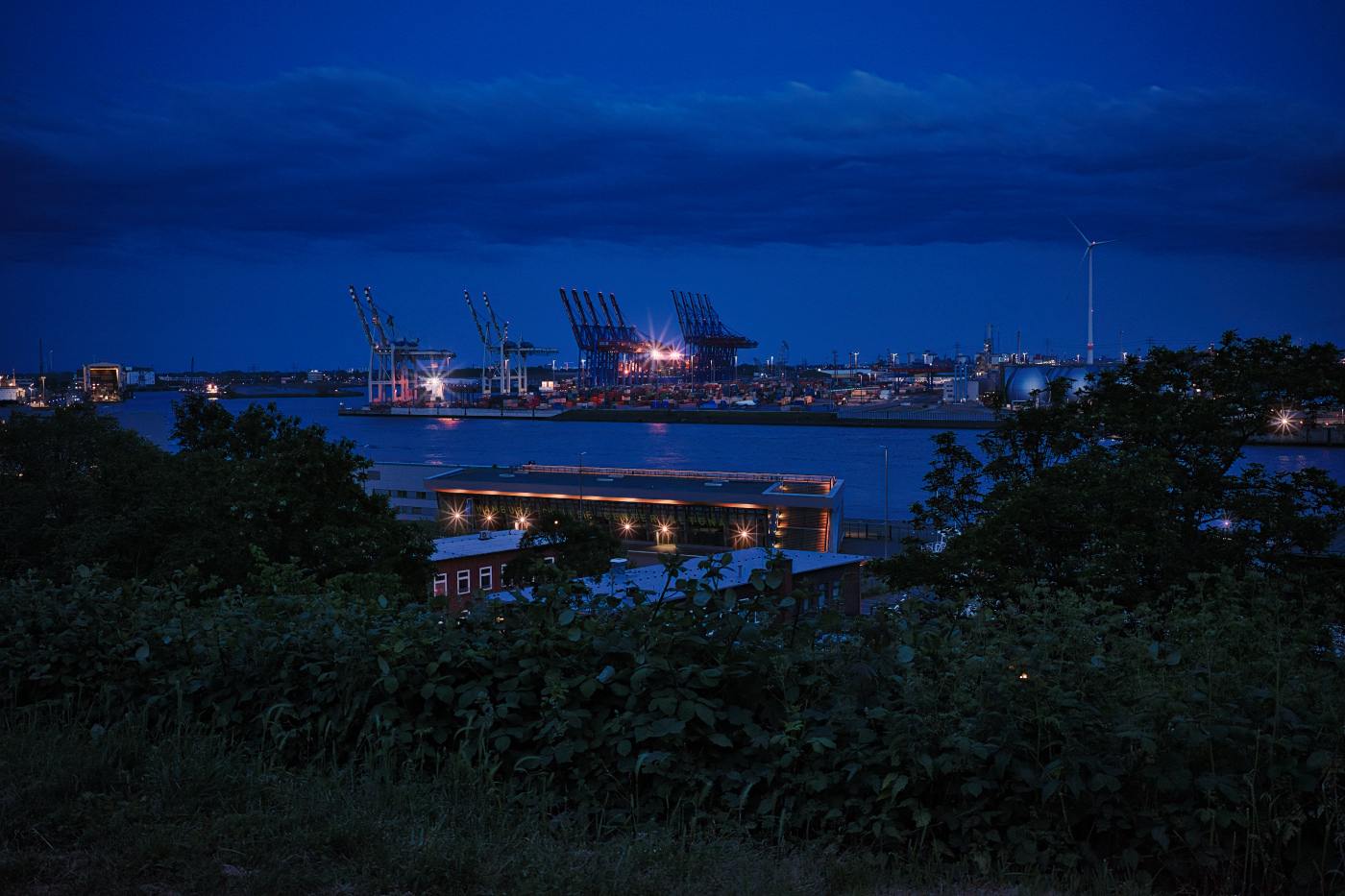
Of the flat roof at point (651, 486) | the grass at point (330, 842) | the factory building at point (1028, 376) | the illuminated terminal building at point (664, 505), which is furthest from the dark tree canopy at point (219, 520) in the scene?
the factory building at point (1028, 376)

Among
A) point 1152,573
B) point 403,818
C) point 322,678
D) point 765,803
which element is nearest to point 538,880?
point 403,818

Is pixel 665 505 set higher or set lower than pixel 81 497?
lower

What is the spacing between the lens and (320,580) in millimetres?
10828

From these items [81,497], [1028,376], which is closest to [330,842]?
[81,497]

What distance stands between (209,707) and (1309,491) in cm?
1159

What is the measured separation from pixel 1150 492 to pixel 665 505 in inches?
→ 741

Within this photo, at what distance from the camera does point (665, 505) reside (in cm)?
2727

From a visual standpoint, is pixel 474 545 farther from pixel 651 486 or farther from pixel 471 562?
pixel 651 486

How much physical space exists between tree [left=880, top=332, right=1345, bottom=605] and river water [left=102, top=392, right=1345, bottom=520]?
886 inches

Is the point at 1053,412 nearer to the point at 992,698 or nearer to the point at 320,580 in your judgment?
the point at 320,580

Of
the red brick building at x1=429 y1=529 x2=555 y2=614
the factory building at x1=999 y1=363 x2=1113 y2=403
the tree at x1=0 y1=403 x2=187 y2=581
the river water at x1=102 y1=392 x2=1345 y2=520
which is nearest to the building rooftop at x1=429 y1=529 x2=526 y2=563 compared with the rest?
the red brick building at x1=429 y1=529 x2=555 y2=614

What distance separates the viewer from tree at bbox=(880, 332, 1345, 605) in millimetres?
8953

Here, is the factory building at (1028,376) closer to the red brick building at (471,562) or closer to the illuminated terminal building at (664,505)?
the illuminated terminal building at (664,505)

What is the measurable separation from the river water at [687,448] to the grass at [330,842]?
33095 millimetres
